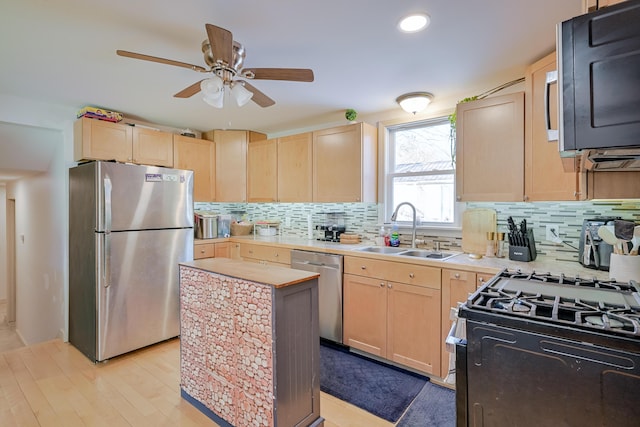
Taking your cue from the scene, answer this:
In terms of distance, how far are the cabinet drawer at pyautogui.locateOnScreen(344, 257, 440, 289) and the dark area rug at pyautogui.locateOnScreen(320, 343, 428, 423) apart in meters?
0.74

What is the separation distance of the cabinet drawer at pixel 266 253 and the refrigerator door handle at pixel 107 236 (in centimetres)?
138

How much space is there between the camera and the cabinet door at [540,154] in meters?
1.97

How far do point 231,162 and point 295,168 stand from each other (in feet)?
3.24

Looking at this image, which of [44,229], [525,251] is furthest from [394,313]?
[44,229]

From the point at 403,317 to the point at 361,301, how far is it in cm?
39

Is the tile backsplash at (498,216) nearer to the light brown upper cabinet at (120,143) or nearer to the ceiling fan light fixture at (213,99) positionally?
the light brown upper cabinet at (120,143)

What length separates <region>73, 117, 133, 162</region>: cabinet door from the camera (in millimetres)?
2994

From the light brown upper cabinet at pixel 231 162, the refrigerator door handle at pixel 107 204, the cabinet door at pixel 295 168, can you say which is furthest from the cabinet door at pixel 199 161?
the refrigerator door handle at pixel 107 204

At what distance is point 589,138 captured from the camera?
87 cm

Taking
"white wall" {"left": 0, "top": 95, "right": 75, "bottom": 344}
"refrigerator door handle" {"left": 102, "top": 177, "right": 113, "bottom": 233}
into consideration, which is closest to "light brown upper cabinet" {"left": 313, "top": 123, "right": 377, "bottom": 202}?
"refrigerator door handle" {"left": 102, "top": 177, "right": 113, "bottom": 233}

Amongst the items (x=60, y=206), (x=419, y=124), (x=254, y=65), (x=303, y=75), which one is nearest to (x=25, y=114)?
(x=60, y=206)

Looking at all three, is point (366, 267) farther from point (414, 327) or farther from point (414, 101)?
point (414, 101)

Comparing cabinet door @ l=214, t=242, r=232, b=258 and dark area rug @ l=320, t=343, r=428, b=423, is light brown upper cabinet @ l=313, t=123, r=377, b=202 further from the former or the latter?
dark area rug @ l=320, t=343, r=428, b=423

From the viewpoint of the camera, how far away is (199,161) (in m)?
3.88
